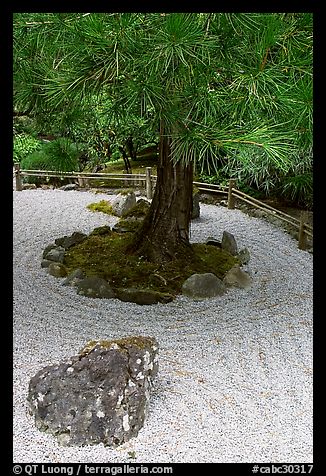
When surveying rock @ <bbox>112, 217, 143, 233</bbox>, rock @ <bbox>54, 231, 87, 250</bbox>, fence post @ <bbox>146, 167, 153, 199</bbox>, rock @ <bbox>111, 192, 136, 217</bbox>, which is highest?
fence post @ <bbox>146, 167, 153, 199</bbox>

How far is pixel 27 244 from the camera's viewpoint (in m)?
4.56

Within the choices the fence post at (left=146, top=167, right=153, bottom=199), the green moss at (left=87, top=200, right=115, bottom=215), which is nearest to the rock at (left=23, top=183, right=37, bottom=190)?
the green moss at (left=87, top=200, right=115, bottom=215)

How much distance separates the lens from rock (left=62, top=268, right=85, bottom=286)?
3.50 metres

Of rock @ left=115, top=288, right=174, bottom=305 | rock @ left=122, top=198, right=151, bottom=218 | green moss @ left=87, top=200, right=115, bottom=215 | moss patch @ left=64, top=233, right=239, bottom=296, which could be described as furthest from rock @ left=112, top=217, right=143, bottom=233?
rock @ left=115, top=288, right=174, bottom=305

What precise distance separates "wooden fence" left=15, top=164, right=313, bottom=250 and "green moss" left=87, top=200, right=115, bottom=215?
0.40 metres

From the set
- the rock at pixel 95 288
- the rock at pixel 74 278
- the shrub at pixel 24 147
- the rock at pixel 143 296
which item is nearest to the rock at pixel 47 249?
the rock at pixel 74 278

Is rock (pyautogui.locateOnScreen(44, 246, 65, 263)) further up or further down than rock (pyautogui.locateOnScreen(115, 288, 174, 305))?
further up

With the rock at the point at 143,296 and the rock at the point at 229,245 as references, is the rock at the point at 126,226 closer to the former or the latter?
the rock at the point at 229,245

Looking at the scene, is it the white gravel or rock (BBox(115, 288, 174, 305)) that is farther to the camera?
rock (BBox(115, 288, 174, 305))

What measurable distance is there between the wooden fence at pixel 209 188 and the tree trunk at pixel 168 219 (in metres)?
1.21

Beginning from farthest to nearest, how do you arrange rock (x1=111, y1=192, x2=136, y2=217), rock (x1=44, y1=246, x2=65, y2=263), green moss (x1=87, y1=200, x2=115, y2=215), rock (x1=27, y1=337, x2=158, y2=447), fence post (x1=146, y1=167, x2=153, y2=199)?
fence post (x1=146, y1=167, x2=153, y2=199), green moss (x1=87, y1=200, x2=115, y2=215), rock (x1=111, y1=192, x2=136, y2=217), rock (x1=44, y1=246, x2=65, y2=263), rock (x1=27, y1=337, x2=158, y2=447)

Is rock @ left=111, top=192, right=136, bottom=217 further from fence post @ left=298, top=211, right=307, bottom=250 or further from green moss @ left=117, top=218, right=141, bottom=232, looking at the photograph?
fence post @ left=298, top=211, right=307, bottom=250

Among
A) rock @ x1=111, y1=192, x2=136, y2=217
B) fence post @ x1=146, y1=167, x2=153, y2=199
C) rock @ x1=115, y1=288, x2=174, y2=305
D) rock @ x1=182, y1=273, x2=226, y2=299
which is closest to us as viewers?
rock @ x1=115, y1=288, x2=174, y2=305
